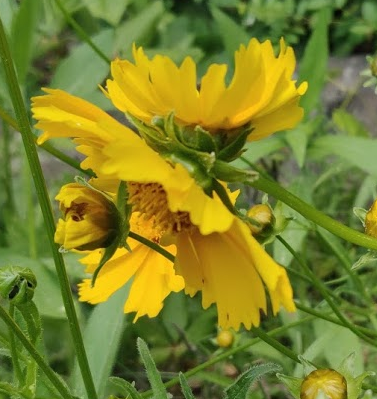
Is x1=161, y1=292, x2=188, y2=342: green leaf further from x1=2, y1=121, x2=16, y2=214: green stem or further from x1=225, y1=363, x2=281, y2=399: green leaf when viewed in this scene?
x1=225, y1=363, x2=281, y2=399: green leaf

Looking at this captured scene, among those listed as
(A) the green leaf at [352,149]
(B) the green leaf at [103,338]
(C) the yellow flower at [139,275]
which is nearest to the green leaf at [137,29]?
(A) the green leaf at [352,149]

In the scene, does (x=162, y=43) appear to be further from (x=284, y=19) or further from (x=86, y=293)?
(x=86, y=293)

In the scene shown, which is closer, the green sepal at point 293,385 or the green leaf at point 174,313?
the green sepal at point 293,385

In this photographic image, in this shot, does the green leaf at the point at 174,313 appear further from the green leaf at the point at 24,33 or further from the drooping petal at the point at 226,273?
the drooping petal at the point at 226,273

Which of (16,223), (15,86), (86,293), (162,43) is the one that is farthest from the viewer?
(162,43)

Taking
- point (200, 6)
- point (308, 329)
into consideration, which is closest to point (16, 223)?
point (308, 329)

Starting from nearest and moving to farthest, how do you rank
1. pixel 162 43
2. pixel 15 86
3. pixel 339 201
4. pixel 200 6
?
pixel 15 86
pixel 339 201
pixel 162 43
pixel 200 6
